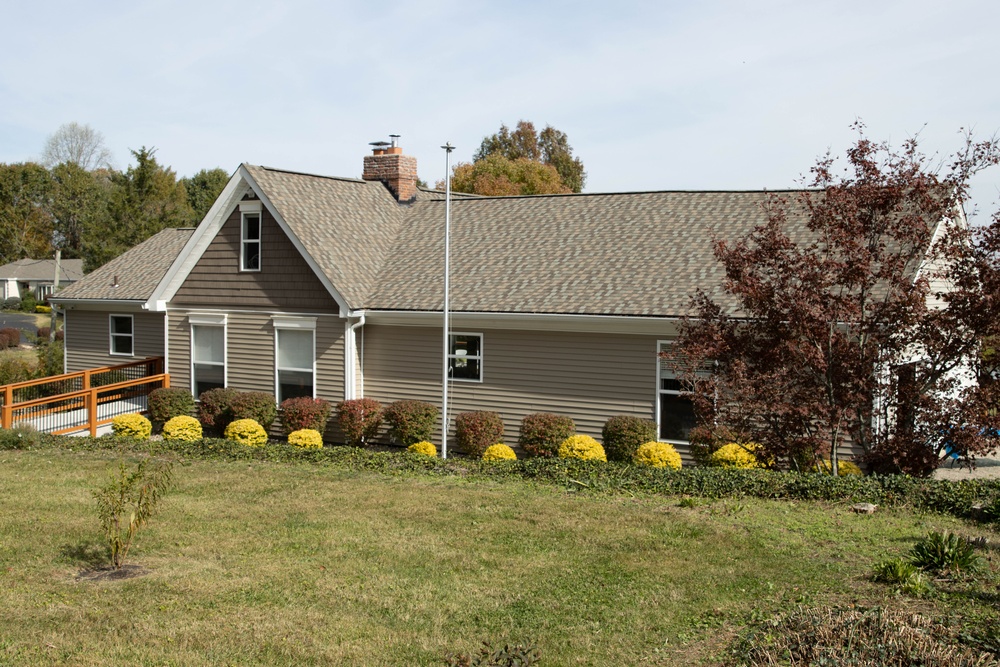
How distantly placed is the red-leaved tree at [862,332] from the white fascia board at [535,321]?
3.62 m

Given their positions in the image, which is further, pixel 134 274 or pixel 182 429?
pixel 134 274

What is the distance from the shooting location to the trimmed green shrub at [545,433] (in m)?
17.9

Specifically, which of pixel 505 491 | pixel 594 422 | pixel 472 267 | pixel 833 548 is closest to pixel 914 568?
pixel 833 548

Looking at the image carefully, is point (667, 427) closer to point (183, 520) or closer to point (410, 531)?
point (410, 531)

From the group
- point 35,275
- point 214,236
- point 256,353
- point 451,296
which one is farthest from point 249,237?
point 35,275

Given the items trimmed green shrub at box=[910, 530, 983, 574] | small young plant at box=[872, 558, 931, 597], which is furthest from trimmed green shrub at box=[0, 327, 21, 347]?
trimmed green shrub at box=[910, 530, 983, 574]

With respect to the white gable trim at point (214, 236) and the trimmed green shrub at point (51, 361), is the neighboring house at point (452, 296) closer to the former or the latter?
the white gable trim at point (214, 236)

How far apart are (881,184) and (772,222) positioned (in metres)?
1.52

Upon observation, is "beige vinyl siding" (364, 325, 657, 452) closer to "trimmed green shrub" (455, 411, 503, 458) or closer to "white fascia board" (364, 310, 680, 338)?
"white fascia board" (364, 310, 680, 338)

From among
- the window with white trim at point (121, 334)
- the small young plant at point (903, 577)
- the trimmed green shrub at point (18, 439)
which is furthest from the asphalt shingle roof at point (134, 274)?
the small young plant at point (903, 577)

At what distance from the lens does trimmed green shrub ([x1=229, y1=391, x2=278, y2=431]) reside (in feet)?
66.5

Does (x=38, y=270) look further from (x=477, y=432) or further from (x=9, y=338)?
(x=477, y=432)

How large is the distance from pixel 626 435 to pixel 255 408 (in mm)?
8497

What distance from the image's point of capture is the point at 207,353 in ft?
71.9
